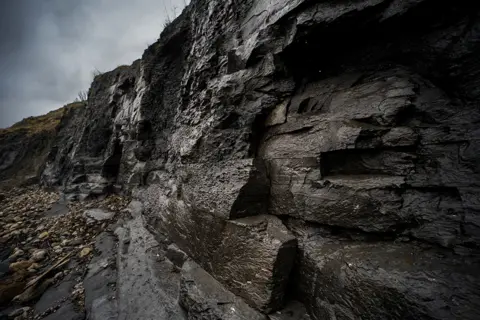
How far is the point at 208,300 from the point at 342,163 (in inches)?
82.7

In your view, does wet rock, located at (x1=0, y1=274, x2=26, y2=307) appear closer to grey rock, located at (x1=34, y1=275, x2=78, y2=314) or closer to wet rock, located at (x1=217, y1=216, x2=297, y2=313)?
grey rock, located at (x1=34, y1=275, x2=78, y2=314)

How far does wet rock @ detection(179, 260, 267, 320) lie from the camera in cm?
214

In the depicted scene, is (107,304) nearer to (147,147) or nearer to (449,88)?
(147,147)

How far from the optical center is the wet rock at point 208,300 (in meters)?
2.14

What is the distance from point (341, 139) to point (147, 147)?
5911mm

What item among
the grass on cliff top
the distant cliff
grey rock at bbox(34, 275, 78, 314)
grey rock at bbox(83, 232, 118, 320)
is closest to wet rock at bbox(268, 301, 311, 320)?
grey rock at bbox(83, 232, 118, 320)

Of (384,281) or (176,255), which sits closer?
(384,281)

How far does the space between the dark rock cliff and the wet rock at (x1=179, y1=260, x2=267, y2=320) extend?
0.09m

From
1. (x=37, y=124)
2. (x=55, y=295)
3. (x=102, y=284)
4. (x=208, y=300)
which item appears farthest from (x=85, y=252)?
(x=37, y=124)

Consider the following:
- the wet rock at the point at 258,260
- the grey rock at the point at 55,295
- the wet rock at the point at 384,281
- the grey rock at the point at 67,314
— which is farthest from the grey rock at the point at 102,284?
the wet rock at the point at 384,281

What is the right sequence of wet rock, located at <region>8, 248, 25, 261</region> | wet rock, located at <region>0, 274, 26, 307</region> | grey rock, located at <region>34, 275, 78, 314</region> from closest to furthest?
grey rock, located at <region>34, 275, 78, 314</region>
wet rock, located at <region>0, 274, 26, 307</region>
wet rock, located at <region>8, 248, 25, 261</region>

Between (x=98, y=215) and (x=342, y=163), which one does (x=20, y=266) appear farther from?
(x=342, y=163)

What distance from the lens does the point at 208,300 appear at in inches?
93.6

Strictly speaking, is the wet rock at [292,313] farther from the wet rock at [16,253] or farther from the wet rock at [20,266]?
the wet rock at [16,253]
